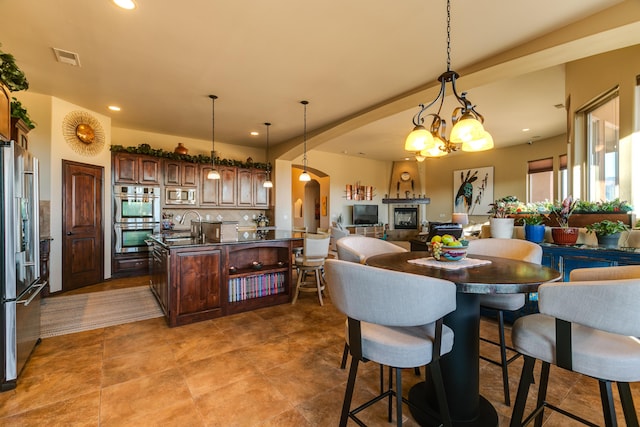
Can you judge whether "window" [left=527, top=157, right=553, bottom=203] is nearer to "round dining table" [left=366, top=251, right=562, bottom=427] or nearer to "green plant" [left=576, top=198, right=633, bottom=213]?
"green plant" [left=576, top=198, right=633, bottom=213]

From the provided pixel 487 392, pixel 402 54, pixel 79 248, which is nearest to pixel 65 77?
pixel 79 248

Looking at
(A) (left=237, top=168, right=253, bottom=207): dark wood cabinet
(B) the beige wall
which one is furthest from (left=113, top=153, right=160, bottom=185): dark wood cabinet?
(B) the beige wall

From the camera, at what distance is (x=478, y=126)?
6.31 feet

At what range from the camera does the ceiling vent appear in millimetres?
3031

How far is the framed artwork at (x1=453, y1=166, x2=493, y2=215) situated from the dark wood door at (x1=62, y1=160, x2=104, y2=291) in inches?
354

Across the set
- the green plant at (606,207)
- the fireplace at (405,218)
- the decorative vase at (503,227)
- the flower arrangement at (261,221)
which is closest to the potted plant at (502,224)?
the decorative vase at (503,227)

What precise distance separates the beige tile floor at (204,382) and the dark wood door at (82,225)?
2.21 meters

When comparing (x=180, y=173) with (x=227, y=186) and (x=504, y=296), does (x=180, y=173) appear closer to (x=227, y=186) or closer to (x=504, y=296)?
(x=227, y=186)

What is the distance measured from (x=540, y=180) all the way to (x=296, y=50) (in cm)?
748

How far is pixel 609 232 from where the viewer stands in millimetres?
2566

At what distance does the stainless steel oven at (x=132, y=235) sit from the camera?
5254 mm

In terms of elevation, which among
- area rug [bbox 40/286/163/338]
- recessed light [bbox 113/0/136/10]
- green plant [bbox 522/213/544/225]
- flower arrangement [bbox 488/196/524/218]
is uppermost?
recessed light [bbox 113/0/136/10]

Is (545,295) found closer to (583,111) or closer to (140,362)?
(140,362)

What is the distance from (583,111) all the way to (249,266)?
15.5 ft
